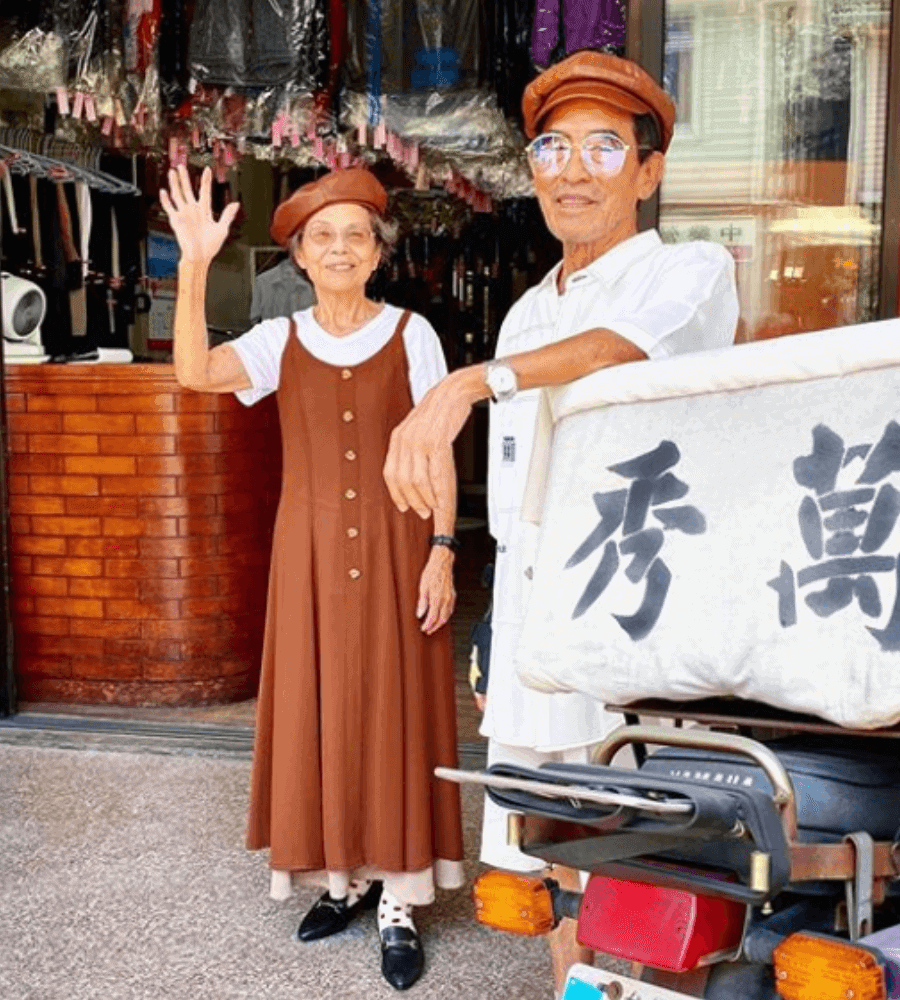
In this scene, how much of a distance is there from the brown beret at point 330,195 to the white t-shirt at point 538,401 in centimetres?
60

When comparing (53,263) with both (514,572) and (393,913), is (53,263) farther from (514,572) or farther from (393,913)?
(514,572)

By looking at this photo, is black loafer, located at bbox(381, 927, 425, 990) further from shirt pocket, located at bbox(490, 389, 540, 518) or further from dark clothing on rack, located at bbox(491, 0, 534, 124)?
dark clothing on rack, located at bbox(491, 0, 534, 124)

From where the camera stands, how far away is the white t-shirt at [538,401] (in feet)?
7.72

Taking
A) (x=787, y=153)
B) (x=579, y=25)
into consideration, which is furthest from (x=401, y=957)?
(x=579, y=25)

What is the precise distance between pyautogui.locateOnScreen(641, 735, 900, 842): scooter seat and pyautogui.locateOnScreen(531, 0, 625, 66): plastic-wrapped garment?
14.4ft

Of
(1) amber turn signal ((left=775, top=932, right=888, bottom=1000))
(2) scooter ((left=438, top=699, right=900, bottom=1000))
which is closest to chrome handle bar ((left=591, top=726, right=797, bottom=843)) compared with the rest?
(2) scooter ((left=438, top=699, right=900, bottom=1000))

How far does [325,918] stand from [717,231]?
256 centimetres

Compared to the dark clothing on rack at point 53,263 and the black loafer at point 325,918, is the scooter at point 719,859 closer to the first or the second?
the black loafer at point 325,918

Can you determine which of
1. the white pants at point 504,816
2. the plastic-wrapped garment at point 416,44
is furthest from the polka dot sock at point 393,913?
the plastic-wrapped garment at point 416,44

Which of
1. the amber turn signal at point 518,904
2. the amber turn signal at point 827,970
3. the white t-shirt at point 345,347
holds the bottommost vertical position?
the amber turn signal at point 518,904

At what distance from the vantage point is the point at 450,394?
6.30 feet

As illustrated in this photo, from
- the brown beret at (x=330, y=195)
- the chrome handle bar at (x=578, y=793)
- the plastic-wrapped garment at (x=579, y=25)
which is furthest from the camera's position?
the plastic-wrapped garment at (x=579, y=25)

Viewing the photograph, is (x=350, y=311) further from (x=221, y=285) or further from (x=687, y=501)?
(x=221, y=285)

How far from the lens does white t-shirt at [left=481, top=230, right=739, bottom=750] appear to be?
235cm
